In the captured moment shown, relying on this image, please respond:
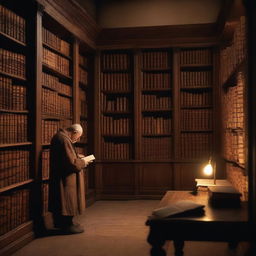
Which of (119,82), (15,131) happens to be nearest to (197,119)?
(119,82)

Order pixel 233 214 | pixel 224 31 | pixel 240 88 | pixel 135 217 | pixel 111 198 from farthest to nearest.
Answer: pixel 111 198, pixel 224 31, pixel 135 217, pixel 240 88, pixel 233 214

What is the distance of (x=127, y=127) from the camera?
7.11m

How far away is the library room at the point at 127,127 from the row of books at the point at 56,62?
3 centimetres

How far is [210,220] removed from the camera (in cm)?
216

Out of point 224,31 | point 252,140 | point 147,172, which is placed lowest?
point 147,172

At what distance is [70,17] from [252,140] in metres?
4.15

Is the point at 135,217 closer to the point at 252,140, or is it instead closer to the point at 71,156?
the point at 71,156

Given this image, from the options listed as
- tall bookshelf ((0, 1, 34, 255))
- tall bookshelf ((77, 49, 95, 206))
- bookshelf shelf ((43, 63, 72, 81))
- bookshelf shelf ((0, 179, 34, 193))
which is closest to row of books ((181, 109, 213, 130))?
tall bookshelf ((77, 49, 95, 206))

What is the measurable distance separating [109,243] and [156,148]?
3066mm

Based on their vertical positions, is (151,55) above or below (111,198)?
above

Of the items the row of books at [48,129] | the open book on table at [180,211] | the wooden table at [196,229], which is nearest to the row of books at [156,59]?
the row of books at [48,129]

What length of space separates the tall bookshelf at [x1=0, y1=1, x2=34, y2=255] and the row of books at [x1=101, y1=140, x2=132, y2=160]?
106 inches

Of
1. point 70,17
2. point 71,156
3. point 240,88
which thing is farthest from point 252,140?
point 70,17

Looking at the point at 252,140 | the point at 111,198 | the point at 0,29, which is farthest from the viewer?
the point at 111,198
